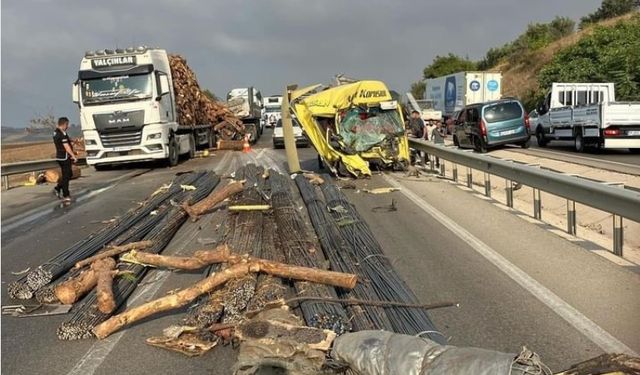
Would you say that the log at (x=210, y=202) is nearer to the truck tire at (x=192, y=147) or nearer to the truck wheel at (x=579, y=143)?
the truck wheel at (x=579, y=143)

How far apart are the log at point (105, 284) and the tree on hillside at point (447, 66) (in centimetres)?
8571

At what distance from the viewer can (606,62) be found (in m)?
34.8

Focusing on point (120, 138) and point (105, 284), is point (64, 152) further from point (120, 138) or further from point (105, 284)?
point (105, 284)

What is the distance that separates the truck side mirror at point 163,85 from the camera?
20.8 metres

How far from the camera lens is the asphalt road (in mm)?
4438

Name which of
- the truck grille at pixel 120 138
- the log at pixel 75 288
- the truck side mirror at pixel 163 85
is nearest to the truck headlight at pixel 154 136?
the truck grille at pixel 120 138

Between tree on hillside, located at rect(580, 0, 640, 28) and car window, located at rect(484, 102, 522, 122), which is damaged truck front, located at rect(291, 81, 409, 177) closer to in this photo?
car window, located at rect(484, 102, 522, 122)

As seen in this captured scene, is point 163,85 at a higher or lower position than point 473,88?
higher

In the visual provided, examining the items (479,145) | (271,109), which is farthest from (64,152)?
(271,109)

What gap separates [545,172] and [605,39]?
34124mm

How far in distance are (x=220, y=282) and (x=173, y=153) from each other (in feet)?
58.7

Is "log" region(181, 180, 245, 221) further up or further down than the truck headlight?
further down

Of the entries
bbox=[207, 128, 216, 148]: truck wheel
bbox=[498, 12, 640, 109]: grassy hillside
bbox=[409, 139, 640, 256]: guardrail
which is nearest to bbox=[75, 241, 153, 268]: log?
bbox=[409, 139, 640, 256]: guardrail

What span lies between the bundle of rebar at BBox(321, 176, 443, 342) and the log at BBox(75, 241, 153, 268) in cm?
241
